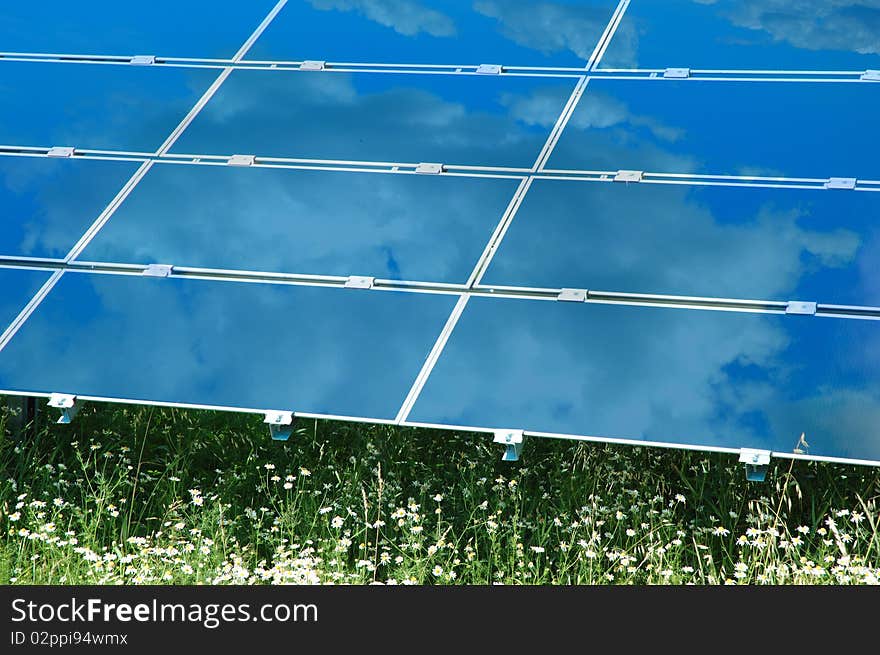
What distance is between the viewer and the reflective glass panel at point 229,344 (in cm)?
666

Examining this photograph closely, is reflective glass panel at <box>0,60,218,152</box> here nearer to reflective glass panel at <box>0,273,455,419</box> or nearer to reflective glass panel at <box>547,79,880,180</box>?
reflective glass panel at <box>0,273,455,419</box>

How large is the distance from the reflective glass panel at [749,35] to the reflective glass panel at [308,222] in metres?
1.96

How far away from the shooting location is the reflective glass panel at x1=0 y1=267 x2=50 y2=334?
7.30 metres

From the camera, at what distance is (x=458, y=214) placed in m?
7.73

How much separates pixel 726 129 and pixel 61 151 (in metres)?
4.36

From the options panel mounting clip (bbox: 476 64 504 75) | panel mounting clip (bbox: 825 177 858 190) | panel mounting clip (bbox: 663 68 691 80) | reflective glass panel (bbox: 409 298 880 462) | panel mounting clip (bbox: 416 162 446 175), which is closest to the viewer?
reflective glass panel (bbox: 409 298 880 462)

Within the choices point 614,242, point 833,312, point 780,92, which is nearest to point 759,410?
point 833,312

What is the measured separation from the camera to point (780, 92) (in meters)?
8.59

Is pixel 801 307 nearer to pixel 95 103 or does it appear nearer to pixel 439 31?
pixel 439 31

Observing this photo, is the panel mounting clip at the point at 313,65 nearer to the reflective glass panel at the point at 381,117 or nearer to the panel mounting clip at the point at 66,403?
the reflective glass panel at the point at 381,117

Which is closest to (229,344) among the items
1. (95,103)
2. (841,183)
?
(95,103)

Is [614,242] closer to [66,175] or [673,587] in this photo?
[673,587]

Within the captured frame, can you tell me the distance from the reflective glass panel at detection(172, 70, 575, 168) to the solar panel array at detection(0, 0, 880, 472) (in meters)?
0.02

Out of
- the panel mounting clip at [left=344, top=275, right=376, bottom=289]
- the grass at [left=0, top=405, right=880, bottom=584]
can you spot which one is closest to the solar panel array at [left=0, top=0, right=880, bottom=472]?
the panel mounting clip at [left=344, top=275, right=376, bottom=289]
